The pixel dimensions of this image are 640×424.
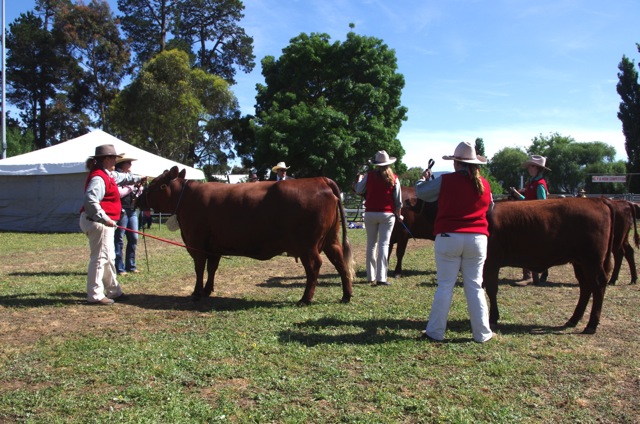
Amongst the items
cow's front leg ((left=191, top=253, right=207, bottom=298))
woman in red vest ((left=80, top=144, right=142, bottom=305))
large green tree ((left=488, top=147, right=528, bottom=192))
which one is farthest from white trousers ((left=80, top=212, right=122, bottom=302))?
large green tree ((left=488, top=147, right=528, bottom=192))

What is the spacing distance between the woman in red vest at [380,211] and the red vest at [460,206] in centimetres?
296

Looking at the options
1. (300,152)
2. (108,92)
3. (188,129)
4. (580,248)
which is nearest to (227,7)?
(108,92)

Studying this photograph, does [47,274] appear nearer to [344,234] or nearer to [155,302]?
[155,302]

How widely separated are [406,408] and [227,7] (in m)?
42.3

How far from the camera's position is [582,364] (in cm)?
448

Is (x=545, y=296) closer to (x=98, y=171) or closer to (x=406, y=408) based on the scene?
(x=406, y=408)

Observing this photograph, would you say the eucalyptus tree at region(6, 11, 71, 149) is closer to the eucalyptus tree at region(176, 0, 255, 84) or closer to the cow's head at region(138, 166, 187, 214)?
the eucalyptus tree at region(176, 0, 255, 84)

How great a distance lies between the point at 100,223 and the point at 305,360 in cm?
387

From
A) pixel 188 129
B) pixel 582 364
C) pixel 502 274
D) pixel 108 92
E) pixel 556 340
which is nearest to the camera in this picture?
pixel 582 364

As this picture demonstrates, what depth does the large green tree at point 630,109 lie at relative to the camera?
43.6 m

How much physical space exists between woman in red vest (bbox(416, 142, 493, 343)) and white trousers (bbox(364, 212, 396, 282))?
2903mm

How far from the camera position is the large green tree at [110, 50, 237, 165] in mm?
30250

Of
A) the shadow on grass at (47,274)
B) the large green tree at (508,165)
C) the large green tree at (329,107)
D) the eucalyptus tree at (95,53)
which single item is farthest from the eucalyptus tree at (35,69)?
the large green tree at (508,165)

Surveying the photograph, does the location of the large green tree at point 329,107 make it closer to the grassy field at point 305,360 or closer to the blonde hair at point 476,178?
the grassy field at point 305,360
